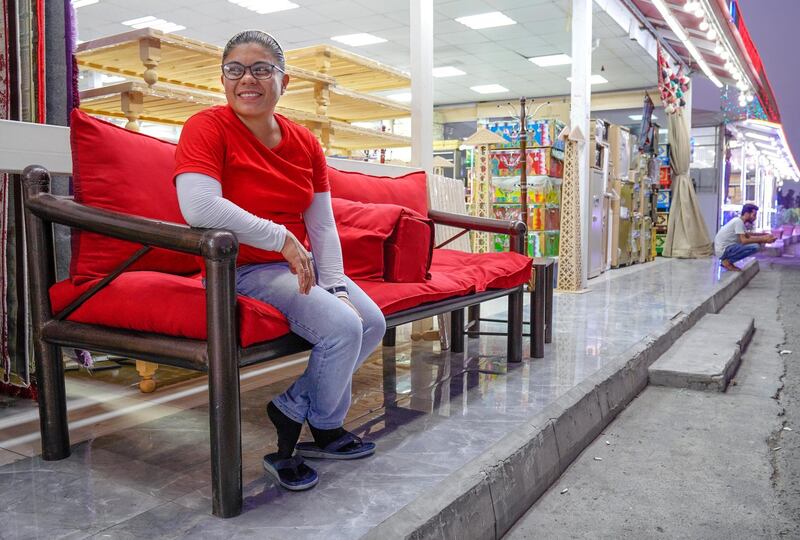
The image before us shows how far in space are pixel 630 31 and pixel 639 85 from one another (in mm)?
6024

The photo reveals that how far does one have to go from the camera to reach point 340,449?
79.4 inches

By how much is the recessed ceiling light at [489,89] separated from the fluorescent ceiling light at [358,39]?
4.22 meters

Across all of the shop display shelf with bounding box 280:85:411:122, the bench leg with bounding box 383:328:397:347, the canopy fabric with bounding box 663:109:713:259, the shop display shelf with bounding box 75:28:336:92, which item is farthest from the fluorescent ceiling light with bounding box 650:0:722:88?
the bench leg with bounding box 383:328:397:347

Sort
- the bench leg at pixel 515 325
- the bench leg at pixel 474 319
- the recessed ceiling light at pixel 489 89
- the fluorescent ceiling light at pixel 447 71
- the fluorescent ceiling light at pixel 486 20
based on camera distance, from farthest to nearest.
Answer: the recessed ceiling light at pixel 489 89 < the fluorescent ceiling light at pixel 447 71 < the fluorescent ceiling light at pixel 486 20 < the bench leg at pixel 474 319 < the bench leg at pixel 515 325

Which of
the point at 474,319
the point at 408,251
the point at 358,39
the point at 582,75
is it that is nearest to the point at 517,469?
the point at 408,251

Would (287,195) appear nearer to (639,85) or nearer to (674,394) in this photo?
(674,394)

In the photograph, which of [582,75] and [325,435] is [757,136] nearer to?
[582,75]

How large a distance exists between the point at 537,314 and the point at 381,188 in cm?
105

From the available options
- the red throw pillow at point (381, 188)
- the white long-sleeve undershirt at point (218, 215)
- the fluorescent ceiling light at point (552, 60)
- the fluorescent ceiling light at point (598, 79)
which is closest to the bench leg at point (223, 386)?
the white long-sleeve undershirt at point (218, 215)

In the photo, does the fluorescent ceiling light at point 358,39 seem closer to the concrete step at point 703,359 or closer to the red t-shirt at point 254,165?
the concrete step at point 703,359

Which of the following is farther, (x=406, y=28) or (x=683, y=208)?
Answer: (x=683, y=208)

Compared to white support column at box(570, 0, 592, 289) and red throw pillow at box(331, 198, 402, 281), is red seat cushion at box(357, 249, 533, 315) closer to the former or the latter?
red throw pillow at box(331, 198, 402, 281)

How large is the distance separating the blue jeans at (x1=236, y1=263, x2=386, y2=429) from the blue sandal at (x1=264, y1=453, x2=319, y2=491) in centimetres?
12

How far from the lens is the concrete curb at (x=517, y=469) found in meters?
1.65
